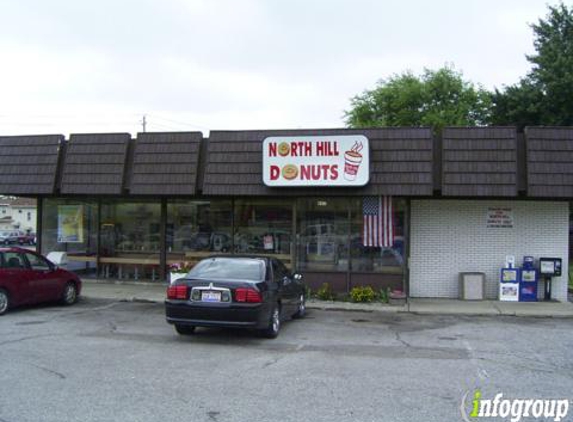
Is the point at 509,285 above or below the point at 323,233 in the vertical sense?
below

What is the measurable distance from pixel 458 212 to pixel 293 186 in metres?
4.77

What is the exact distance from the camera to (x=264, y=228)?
674 inches

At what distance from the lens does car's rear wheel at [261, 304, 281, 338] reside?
32.8 ft

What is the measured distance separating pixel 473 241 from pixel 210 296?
9262 mm

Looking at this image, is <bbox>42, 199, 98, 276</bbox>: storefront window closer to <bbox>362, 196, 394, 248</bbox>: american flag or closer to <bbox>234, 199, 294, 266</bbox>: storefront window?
<bbox>234, 199, 294, 266</bbox>: storefront window

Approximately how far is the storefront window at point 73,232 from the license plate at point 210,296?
10157mm

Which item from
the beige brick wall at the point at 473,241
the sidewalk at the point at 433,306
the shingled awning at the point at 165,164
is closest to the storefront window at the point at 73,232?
the sidewalk at the point at 433,306

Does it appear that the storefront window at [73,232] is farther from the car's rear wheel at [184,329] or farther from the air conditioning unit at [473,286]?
the air conditioning unit at [473,286]

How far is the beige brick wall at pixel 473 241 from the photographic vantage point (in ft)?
52.3

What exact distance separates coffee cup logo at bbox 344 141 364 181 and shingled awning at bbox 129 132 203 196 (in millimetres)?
4170

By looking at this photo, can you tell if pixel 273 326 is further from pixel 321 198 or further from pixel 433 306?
pixel 321 198

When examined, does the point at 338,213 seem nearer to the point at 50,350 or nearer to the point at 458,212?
the point at 458,212

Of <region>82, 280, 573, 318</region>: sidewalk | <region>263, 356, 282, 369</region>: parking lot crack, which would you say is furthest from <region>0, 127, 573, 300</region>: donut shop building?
<region>263, 356, 282, 369</region>: parking lot crack

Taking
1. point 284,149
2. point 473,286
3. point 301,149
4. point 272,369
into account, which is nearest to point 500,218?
point 473,286
